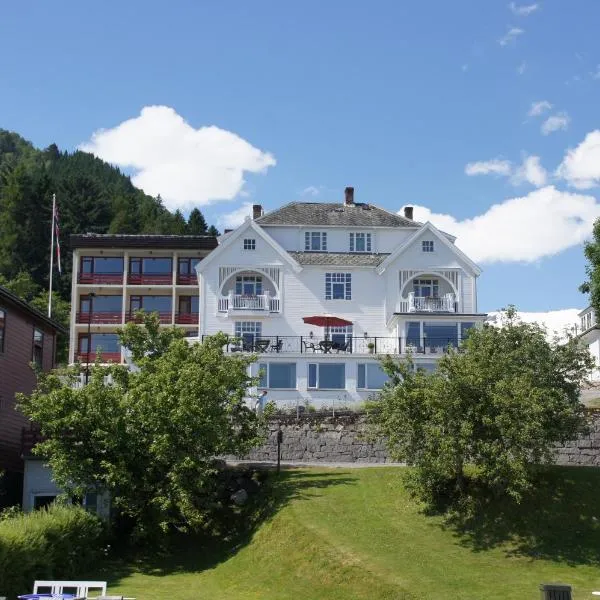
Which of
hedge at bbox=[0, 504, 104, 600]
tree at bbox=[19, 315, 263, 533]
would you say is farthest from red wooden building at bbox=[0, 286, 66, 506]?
hedge at bbox=[0, 504, 104, 600]

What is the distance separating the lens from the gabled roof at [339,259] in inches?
2092

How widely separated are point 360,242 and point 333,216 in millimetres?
2656

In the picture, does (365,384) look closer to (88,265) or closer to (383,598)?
(383,598)

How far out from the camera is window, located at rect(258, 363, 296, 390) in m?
45.7

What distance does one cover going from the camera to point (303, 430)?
38688 mm

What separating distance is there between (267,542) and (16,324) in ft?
48.5

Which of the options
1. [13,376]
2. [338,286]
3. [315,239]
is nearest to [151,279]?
[315,239]

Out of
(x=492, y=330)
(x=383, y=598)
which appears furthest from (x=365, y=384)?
(x=383, y=598)

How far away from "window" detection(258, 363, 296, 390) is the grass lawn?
1498 cm

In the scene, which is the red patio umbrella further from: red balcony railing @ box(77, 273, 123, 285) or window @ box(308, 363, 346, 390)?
red balcony railing @ box(77, 273, 123, 285)

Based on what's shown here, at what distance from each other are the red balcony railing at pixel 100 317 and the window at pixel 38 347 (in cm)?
2677

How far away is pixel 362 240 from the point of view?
55531 mm

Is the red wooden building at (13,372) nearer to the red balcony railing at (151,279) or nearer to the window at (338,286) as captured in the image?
the window at (338,286)

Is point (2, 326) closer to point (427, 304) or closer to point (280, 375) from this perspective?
point (280, 375)
